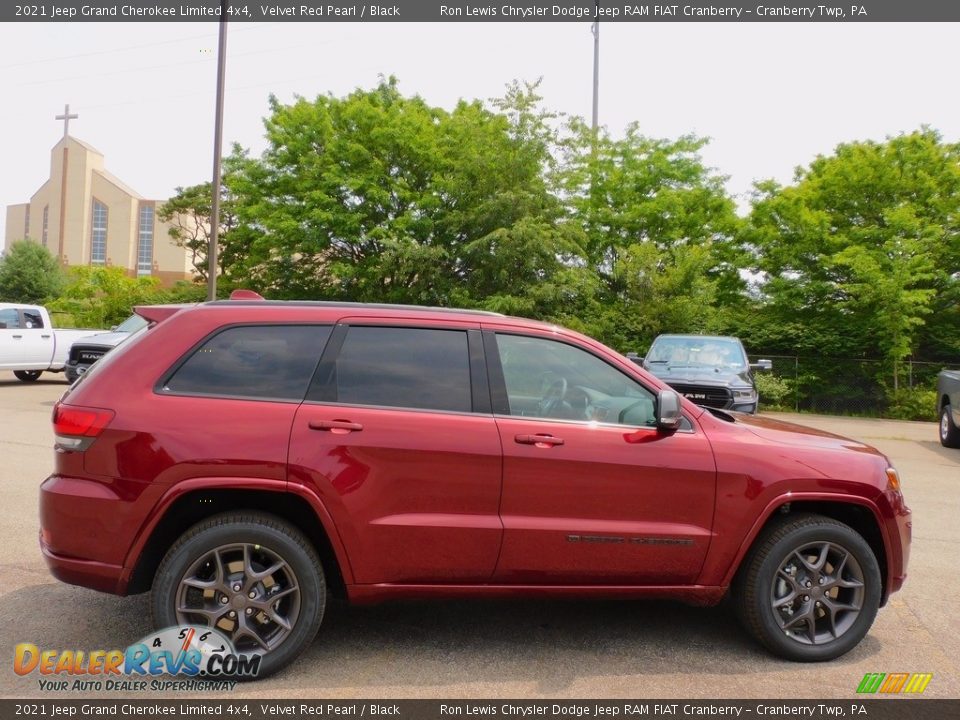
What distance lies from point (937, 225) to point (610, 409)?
22.1 metres

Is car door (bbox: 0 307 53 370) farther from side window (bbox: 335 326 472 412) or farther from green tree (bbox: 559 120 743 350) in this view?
side window (bbox: 335 326 472 412)

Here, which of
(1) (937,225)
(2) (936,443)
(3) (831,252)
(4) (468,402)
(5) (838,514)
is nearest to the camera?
(4) (468,402)

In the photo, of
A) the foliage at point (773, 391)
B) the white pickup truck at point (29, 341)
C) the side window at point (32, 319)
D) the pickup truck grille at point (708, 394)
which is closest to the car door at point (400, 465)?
the pickup truck grille at point (708, 394)

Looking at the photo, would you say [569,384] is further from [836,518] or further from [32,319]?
[32,319]

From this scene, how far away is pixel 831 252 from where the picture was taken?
2372 centimetres

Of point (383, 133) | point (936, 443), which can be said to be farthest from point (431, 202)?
point (936, 443)

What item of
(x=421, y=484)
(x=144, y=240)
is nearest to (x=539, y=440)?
(x=421, y=484)

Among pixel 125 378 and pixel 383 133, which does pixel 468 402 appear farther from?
pixel 383 133

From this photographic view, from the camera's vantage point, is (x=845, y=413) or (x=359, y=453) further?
(x=845, y=413)

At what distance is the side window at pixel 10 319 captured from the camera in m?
18.9

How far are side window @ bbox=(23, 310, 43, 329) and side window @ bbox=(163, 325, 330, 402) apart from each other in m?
18.1

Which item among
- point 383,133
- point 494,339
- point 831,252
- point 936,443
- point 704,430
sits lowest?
point 936,443

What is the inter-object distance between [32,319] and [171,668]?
1846cm
